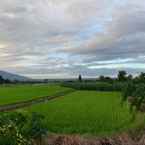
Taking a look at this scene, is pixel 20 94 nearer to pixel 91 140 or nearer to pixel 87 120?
pixel 87 120

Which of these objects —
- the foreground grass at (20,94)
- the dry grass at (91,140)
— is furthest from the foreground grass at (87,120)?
the foreground grass at (20,94)

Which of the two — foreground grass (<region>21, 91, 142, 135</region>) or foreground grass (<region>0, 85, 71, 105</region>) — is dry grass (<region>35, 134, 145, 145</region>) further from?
foreground grass (<region>0, 85, 71, 105</region>)

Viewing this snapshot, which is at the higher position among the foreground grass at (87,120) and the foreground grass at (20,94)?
the foreground grass at (20,94)

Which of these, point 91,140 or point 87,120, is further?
point 87,120

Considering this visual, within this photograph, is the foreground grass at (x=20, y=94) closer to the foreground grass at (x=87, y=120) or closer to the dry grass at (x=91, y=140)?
the foreground grass at (x=87, y=120)

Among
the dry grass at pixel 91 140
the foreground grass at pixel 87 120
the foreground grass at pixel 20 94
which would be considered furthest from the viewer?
the foreground grass at pixel 20 94

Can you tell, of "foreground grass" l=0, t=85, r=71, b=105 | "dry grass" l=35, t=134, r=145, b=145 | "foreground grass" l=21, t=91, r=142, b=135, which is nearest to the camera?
"dry grass" l=35, t=134, r=145, b=145

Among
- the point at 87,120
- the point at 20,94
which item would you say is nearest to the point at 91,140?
the point at 87,120

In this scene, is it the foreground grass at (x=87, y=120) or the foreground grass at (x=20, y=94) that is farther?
the foreground grass at (x=20, y=94)

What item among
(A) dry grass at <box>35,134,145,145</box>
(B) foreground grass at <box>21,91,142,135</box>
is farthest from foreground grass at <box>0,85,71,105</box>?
(A) dry grass at <box>35,134,145,145</box>

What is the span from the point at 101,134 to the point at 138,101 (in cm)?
300

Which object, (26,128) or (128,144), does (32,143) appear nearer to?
(26,128)

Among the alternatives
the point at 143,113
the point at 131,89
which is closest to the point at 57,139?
the point at 131,89

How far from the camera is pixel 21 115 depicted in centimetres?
835
